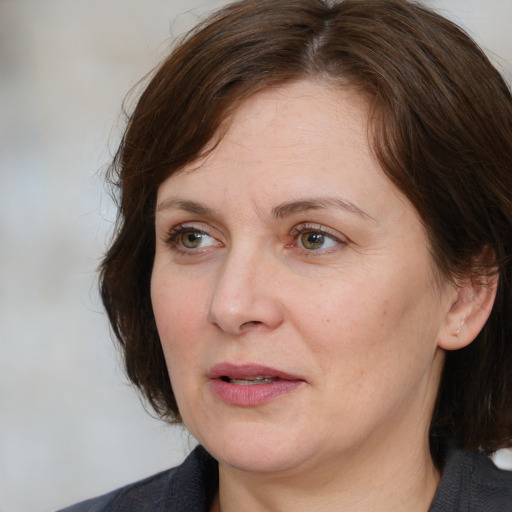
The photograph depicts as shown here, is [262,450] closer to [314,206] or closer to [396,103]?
[314,206]

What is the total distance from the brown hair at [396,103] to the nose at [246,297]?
0.88ft

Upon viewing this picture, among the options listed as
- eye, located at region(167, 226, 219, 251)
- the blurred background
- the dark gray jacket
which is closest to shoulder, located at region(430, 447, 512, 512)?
the dark gray jacket

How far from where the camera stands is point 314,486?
2.20m

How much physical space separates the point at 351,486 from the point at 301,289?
0.46 m

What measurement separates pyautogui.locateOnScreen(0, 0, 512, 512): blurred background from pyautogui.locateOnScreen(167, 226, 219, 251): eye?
168 cm

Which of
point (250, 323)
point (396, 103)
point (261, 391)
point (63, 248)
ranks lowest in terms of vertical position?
point (261, 391)

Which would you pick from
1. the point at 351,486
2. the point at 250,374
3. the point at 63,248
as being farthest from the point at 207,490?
the point at 63,248

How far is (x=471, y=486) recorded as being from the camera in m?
2.31

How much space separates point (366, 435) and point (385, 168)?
54 cm

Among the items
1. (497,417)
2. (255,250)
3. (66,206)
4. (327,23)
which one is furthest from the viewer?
(66,206)

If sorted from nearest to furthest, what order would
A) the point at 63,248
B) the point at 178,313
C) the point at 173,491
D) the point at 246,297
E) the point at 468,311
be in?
the point at 246,297 → the point at 178,313 → the point at 468,311 → the point at 173,491 → the point at 63,248

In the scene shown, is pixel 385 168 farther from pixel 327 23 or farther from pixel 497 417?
pixel 497 417

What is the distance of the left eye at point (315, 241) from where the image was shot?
2.10m

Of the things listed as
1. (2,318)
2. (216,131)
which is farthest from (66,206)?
(216,131)
